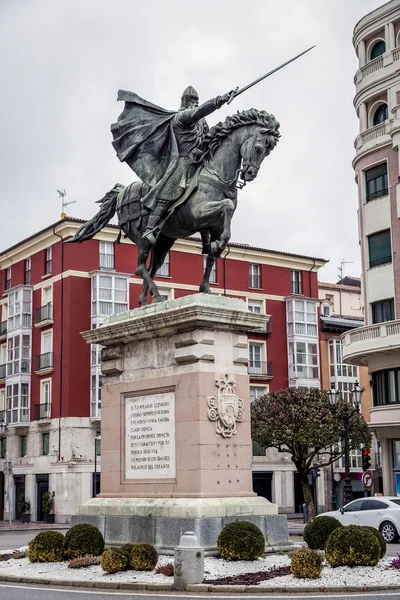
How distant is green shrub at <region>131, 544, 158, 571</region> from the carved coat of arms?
2.56 m

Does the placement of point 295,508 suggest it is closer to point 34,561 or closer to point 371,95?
point 371,95

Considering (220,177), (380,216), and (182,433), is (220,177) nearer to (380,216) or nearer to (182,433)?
(182,433)

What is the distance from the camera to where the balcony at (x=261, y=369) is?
6334cm

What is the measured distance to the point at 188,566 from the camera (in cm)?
1398

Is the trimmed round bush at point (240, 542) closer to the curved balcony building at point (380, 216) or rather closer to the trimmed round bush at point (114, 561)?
the trimmed round bush at point (114, 561)

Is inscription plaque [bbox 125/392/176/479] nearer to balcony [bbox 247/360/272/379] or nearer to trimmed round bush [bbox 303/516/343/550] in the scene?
trimmed round bush [bbox 303/516/343/550]

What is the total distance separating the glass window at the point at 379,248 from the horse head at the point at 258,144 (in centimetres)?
3055

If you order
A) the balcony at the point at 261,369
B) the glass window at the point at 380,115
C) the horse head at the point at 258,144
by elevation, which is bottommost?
the horse head at the point at 258,144

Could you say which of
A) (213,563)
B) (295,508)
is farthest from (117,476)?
(295,508)

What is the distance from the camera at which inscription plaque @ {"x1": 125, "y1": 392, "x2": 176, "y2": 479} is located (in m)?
17.1

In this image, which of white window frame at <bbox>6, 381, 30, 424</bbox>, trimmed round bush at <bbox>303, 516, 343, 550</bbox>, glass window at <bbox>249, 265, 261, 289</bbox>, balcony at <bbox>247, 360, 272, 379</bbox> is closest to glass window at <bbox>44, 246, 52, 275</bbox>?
white window frame at <bbox>6, 381, 30, 424</bbox>

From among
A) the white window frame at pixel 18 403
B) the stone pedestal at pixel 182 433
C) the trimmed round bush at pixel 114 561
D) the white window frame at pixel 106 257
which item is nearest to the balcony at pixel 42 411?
the white window frame at pixel 18 403

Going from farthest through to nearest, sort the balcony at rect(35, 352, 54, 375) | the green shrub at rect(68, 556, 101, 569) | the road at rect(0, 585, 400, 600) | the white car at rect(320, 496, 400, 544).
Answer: the balcony at rect(35, 352, 54, 375), the white car at rect(320, 496, 400, 544), the green shrub at rect(68, 556, 101, 569), the road at rect(0, 585, 400, 600)

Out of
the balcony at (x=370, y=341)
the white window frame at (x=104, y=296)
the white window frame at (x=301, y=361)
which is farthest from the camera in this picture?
the white window frame at (x=301, y=361)
